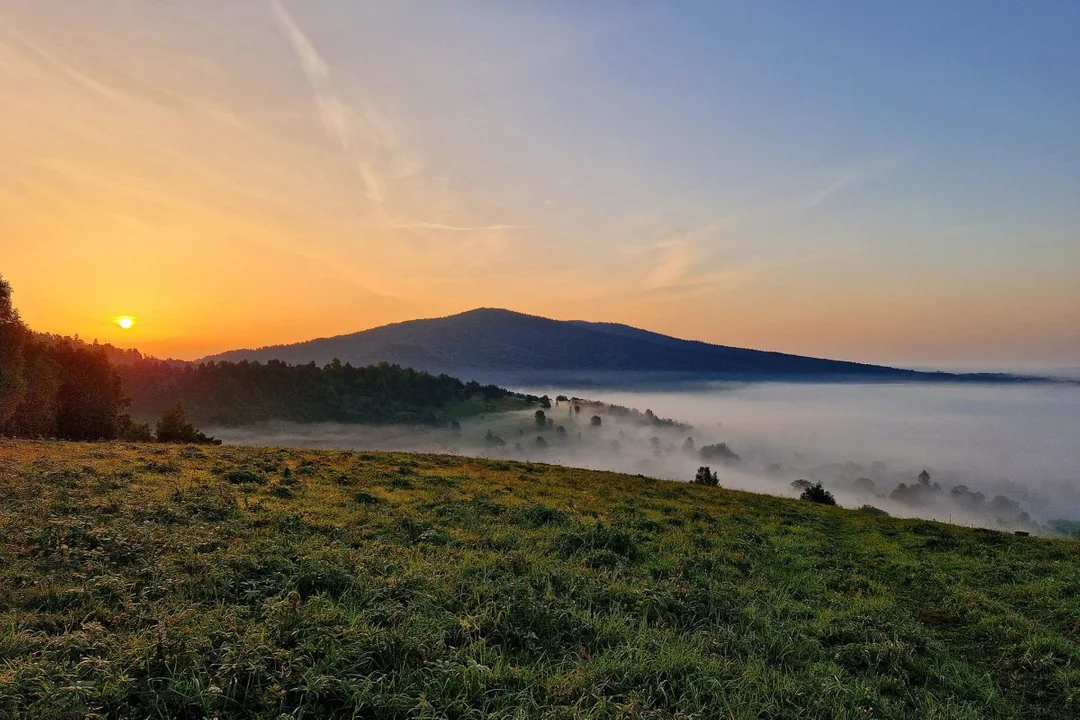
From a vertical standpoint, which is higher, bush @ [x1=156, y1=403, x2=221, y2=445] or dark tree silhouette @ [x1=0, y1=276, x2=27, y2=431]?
dark tree silhouette @ [x1=0, y1=276, x2=27, y2=431]

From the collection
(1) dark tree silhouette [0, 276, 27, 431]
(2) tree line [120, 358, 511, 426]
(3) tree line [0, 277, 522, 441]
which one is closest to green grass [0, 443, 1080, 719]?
(1) dark tree silhouette [0, 276, 27, 431]

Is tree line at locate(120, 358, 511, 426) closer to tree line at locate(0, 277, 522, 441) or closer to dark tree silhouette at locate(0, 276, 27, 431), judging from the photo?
tree line at locate(0, 277, 522, 441)

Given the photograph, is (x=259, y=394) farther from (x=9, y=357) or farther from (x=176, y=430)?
(x=9, y=357)

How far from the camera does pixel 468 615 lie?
8375 millimetres

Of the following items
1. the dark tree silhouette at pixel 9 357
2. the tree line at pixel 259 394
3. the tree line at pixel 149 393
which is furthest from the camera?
the tree line at pixel 259 394

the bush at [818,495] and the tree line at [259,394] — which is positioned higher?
the tree line at [259,394]

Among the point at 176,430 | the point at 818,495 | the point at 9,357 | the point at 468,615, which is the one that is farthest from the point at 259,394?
the point at 468,615

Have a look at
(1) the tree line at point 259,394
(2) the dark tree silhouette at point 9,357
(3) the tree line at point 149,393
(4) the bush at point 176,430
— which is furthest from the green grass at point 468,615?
(1) the tree line at point 259,394

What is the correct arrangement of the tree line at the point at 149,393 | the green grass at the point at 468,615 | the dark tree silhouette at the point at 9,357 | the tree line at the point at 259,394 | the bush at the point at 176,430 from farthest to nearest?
the tree line at the point at 259,394 < the bush at the point at 176,430 < the tree line at the point at 149,393 < the dark tree silhouette at the point at 9,357 < the green grass at the point at 468,615

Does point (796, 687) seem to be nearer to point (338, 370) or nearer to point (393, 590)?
point (393, 590)

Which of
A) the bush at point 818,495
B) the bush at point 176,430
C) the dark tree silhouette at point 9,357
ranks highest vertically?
the dark tree silhouette at point 9,357

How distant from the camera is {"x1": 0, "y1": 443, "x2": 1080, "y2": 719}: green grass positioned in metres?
6.04

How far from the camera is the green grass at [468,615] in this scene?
6.04 meters

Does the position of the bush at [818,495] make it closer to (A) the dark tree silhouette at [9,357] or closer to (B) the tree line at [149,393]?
(B) the tree line at [149,393]
